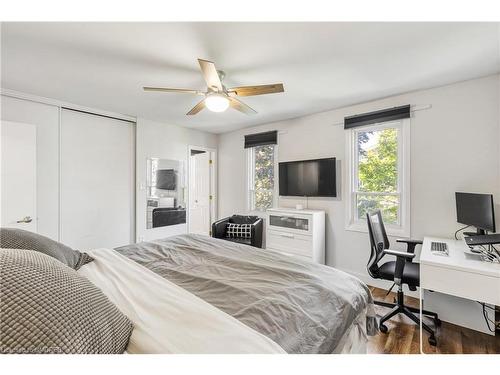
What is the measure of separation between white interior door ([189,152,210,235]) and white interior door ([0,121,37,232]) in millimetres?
2614

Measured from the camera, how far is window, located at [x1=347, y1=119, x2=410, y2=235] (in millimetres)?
2760

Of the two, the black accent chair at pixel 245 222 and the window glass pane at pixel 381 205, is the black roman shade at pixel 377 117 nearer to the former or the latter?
the window glass pane at pixel 381 205

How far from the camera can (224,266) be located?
1.56 m

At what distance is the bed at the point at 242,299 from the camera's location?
2.84 ft

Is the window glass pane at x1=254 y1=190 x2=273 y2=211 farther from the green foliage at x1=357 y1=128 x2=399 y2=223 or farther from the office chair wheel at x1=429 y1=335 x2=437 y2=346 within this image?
the office chair wheel at x1=429 y1=335 x2=437 y2=346

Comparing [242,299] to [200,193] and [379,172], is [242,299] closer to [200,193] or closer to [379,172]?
[379,172]

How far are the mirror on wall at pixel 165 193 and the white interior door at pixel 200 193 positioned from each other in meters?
0.61

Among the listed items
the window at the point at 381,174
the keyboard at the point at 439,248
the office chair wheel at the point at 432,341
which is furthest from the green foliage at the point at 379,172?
the office chair wheel at the point at 432,341

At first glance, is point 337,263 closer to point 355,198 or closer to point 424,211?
point 355,198

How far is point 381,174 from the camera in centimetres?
297

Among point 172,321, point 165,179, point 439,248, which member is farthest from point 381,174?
point 165,179

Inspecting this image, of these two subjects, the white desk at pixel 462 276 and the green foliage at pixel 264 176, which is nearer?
the white desk at pixel 462 276
